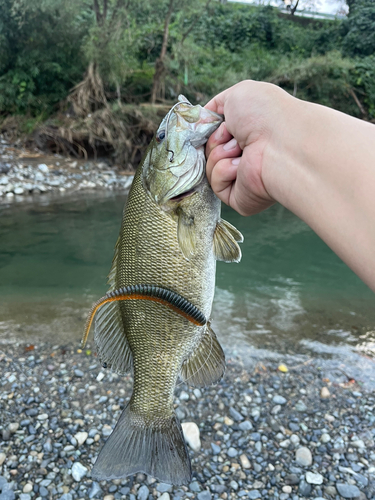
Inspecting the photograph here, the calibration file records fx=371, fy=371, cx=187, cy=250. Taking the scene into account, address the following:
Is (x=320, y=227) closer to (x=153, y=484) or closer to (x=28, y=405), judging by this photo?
(x=153, y=484)

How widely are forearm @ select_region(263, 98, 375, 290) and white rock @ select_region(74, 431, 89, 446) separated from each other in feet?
7.79

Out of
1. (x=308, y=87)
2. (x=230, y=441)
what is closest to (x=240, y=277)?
(x=230, y=441)

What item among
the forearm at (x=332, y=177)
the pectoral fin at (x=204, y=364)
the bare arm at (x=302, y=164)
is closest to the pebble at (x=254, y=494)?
the pectoral fin at (x=204, y=364)

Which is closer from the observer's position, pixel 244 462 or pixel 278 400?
pixel 244 462

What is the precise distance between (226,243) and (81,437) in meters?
2.01

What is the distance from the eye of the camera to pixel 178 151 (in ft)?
5.33

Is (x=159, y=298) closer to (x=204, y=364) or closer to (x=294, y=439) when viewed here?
(x=204, y=364)

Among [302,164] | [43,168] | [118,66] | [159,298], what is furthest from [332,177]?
[118,66]

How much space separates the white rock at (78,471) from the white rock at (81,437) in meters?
0.19

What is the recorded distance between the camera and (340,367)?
12.1 ft

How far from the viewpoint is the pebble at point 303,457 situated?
2666 mm

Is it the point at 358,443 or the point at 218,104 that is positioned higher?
the point at 218,104

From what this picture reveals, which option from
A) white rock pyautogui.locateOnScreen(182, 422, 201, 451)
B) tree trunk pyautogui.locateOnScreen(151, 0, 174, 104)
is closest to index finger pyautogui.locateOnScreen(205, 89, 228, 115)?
white rock pyautogui.locateOnScreen(182, 422, 201, 451)

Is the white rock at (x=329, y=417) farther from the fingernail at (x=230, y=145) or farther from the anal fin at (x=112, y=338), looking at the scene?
the fingernail at (x=230, y=145)
